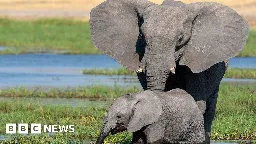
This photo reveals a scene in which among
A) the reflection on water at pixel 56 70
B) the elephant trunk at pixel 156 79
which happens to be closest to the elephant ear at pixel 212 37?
the elephant trunk at pixel 156 79

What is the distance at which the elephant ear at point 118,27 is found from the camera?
9391mm

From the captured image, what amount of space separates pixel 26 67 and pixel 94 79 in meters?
3.24

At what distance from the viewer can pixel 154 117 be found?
8234 mm

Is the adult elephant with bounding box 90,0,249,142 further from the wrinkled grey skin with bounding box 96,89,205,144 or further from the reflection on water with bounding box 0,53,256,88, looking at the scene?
the reflection on water with bounding box 0,53,256,88

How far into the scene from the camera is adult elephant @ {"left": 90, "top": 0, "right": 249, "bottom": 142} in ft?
28.1

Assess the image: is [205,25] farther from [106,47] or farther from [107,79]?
[107,79]

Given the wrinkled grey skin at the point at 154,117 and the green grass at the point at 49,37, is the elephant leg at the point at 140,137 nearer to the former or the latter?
the wrinkled grey skin at the point at 154,117

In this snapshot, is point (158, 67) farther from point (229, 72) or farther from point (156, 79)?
point (229, 72)

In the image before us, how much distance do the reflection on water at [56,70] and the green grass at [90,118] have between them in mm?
3162

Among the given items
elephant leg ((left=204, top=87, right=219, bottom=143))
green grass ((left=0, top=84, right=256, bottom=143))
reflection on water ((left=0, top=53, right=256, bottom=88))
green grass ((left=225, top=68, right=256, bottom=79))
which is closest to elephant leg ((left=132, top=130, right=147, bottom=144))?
elephant leg ((left=204, top=87, right=219, bottom=143))

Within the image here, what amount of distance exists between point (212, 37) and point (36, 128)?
288 cm

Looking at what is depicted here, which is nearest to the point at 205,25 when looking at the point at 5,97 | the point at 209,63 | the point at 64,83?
the point at 209,63

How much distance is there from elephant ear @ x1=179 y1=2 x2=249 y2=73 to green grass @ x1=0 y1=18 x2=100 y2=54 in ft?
48.9

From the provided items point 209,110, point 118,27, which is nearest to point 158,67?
point 118,27
